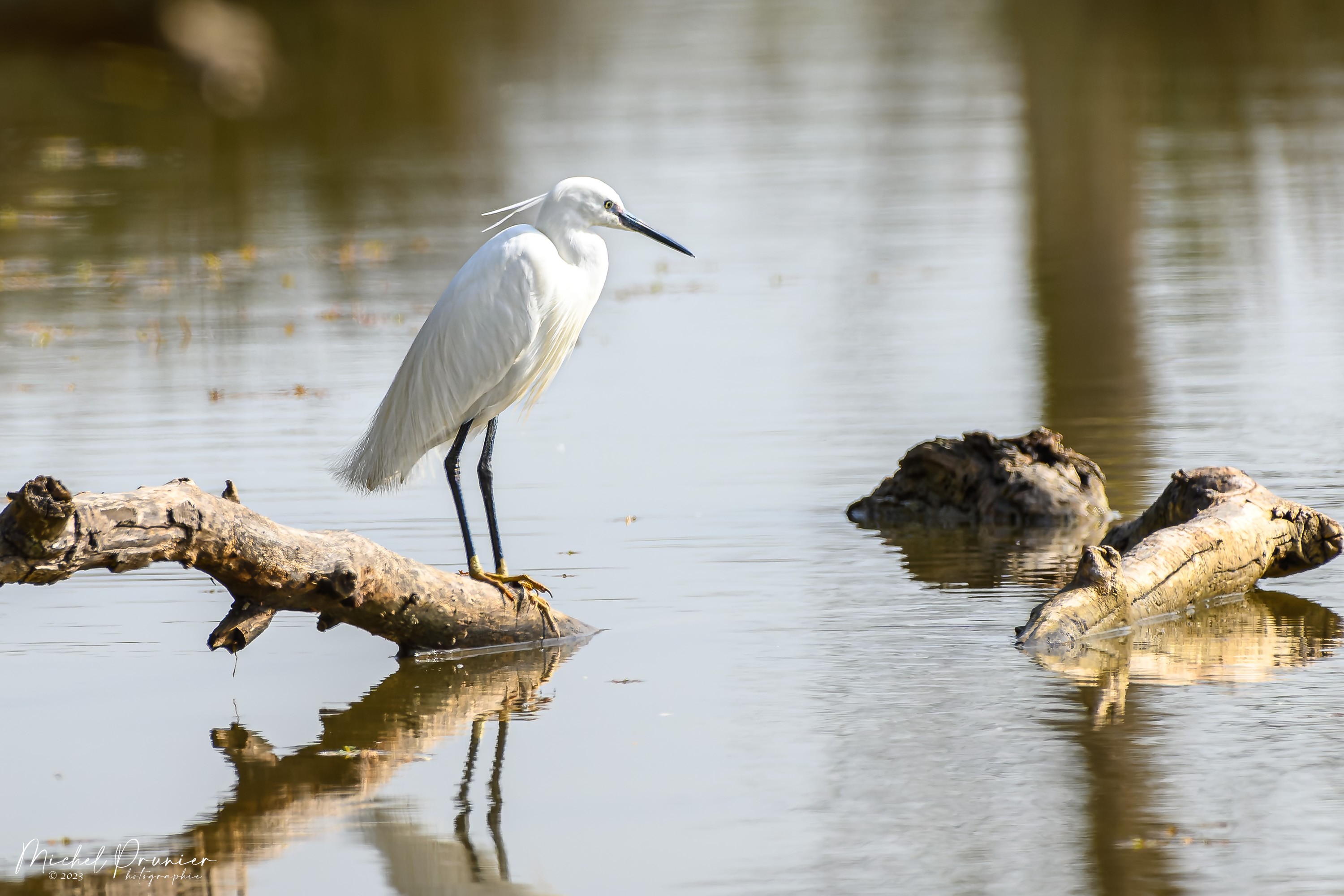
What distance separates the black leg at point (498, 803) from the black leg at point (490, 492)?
105 centimetres

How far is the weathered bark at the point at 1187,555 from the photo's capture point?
6.86m

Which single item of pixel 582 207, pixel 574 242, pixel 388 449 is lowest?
pixel 388 449

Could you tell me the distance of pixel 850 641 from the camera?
7.11 meters

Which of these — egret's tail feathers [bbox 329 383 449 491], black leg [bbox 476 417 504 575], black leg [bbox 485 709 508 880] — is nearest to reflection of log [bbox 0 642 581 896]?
black leg [bbox 485 709 508 880]

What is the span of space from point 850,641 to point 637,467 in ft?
11.0

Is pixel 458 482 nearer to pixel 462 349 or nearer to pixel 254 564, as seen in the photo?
pixel 462 349

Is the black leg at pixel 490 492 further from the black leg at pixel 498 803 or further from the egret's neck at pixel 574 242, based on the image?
the black leg at pixel 498 803

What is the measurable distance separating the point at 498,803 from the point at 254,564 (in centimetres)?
121

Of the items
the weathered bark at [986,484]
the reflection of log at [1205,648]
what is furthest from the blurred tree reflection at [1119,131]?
the reflection of log at [1205,648]

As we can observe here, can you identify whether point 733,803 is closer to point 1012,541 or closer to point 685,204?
point 1012,541

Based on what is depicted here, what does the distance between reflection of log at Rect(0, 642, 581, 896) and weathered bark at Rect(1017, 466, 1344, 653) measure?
188cm

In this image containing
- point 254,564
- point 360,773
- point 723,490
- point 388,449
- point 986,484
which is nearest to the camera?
point 360,773

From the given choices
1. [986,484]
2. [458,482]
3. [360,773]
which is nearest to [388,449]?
[458,482]

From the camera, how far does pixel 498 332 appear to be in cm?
750
